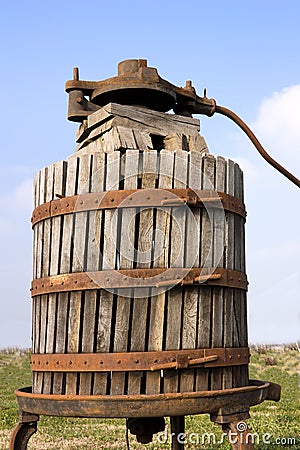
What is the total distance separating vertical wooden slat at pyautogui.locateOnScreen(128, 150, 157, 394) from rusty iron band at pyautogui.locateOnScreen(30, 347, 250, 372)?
0.27 feet

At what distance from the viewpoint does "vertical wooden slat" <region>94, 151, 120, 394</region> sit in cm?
448

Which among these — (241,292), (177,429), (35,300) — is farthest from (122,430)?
(241,292)

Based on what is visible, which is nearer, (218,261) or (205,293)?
(205,293)

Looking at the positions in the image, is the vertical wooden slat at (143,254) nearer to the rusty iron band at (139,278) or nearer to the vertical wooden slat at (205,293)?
the rusty iron band at (139,278)

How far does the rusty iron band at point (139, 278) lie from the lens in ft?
14.8

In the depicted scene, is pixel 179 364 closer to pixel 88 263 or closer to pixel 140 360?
pixel 140 360

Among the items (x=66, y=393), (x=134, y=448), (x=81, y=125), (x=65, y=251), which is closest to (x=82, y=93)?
(x=81, y=125)

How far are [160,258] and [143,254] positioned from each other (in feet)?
0.47

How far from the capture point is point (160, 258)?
4562 mm

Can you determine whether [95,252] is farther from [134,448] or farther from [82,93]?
[134,448]

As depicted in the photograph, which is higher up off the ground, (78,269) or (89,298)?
(78,269)

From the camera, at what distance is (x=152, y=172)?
186 inches

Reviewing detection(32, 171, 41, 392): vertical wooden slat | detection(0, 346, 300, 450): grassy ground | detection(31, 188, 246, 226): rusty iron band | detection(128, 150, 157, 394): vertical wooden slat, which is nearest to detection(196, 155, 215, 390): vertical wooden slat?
detection(31, 188, 246, 226): rusty iron band

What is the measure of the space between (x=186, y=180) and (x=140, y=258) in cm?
79
